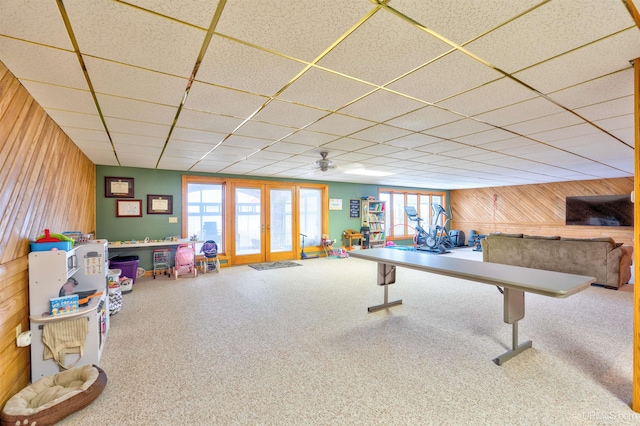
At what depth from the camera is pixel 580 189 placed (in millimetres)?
8859

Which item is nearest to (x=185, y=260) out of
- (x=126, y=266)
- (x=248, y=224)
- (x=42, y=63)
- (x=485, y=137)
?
(x=126, y=266)

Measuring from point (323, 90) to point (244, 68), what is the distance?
2.22 feet

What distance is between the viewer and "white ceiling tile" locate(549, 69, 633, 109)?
2148mm

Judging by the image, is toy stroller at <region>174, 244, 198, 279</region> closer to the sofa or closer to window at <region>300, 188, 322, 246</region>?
window at <region>300, 188, 322, 246</region>

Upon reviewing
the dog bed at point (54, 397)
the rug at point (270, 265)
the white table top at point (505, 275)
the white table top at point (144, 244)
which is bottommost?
the rug at point (270, 265)

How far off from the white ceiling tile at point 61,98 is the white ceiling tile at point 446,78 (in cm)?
266

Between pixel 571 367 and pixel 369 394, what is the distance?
73.2 inches

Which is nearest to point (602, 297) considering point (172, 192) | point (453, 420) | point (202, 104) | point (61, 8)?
point (453, 420)

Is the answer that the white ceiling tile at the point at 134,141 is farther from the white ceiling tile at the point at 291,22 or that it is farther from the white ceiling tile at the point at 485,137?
the white ceiling tile at the point at 485,137

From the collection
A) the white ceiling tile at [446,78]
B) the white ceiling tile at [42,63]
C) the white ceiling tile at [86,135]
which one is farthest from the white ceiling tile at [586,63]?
the white ceiling tile at [86,135]

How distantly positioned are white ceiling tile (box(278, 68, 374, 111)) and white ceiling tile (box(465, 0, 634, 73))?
881 millimetres

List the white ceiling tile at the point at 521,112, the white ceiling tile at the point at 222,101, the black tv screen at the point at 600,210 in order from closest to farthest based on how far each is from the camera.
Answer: the white ceiling tile at the point at 222,101
the white ceiling tile at the point at 521,112
the black tv screen at the point at 600,210

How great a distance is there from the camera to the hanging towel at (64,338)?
7.59 ft

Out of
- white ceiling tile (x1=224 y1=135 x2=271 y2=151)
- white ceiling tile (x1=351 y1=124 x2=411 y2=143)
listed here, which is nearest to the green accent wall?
white ceiling tile (x1=224 y1=135 x2=271 y2=151)
